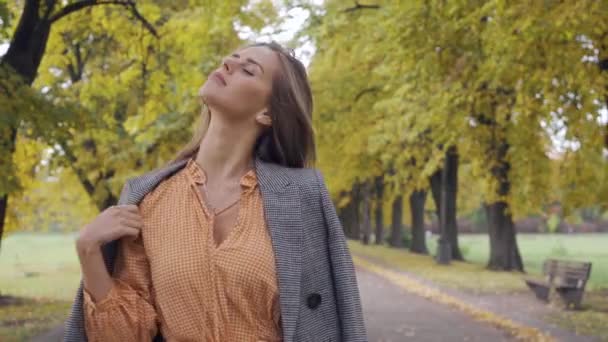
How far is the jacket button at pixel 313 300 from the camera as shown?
2410mm

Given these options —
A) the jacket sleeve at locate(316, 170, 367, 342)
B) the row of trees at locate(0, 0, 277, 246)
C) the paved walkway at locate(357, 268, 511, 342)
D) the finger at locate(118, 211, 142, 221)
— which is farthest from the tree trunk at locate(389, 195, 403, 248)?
the finger at locate(118, 211, 142, 221)

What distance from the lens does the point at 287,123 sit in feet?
8.86

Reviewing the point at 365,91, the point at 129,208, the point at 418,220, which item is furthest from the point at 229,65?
the point at 418,220

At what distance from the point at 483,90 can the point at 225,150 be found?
14.8 m

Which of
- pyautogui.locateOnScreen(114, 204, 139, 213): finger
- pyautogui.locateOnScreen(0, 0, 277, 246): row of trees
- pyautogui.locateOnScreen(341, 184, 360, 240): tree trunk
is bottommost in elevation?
pyautogui.locateOnScreen(341, 184, 360, 240): tree trunk

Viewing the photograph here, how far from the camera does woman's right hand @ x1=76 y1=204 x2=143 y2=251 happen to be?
2.37 metres

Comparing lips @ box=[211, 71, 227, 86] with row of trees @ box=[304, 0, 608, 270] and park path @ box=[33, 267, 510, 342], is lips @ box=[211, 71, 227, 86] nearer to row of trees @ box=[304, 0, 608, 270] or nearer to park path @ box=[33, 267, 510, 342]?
row of trees @ box=[304, 0, 608, 270]

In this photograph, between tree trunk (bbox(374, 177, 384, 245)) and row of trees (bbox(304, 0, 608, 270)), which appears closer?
Answer: row of trees (bbox(304, 0, 608, 270))

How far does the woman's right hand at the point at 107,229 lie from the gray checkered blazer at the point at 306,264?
0.30ft

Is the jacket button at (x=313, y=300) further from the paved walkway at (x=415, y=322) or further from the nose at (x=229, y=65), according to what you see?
the paved walkway at (x=415, y=322)

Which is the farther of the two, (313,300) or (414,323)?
(414,323)

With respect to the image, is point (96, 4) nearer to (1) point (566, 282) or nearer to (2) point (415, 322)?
(2) point (415, 322)

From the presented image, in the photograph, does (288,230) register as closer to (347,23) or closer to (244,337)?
(244,337)

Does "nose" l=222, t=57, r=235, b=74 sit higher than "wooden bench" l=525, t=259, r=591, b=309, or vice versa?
"nose" l=222, t=57, r=235, b=74
